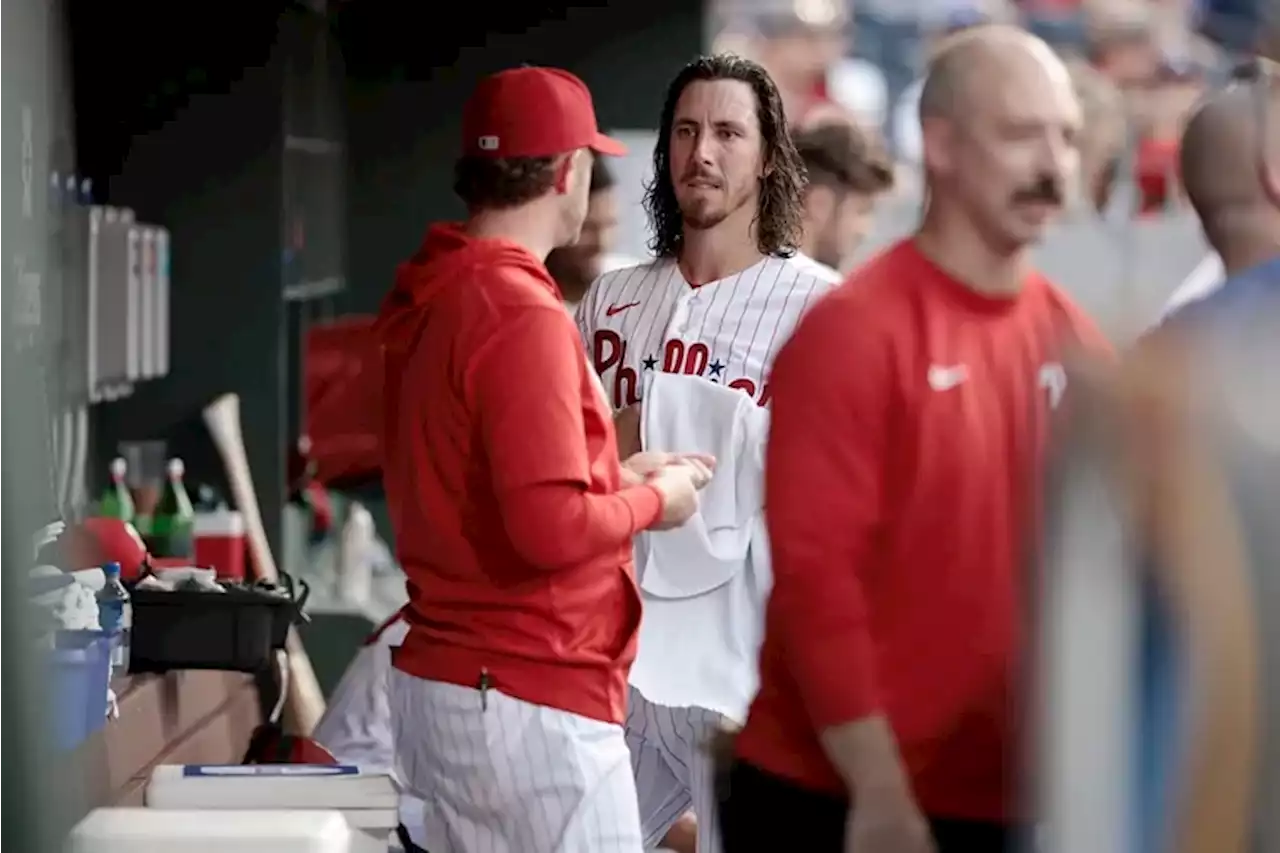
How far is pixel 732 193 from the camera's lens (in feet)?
10.6

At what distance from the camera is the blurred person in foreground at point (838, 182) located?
14.0 feet

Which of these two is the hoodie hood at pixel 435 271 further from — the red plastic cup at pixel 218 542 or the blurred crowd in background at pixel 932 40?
the blurred crowd in background at pixel 932 40

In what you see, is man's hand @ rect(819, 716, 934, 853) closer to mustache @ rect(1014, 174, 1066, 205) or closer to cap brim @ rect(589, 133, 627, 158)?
mustache @ rect(1014, 174, 1066, 205)

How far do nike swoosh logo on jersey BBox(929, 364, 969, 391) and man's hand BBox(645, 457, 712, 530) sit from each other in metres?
0.99

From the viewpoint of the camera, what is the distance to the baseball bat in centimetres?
486

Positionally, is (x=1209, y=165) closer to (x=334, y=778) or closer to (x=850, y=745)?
(x=850, y=745)

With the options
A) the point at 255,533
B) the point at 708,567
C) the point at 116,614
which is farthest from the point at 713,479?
the point at 255,533

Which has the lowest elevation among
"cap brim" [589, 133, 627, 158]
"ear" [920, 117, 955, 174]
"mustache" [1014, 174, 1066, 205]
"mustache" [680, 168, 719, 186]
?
"mustache" [680, 168, 719, 186]

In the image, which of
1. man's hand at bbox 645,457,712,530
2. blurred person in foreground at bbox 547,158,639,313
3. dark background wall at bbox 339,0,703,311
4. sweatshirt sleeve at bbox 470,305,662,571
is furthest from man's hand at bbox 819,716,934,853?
dark background wall at bbox 339,0,703,311

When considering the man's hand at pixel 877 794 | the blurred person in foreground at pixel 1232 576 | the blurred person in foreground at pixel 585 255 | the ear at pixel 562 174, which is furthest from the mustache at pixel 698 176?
the blurred person in foreground at pixel 1232 576

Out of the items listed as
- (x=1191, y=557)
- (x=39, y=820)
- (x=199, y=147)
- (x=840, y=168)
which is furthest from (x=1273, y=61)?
(x=199, y=147)

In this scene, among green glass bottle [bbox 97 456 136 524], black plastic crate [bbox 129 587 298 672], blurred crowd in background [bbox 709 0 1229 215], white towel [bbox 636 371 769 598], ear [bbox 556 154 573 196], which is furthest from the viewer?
blurred crowd in background [bbox 709 0 1229 215]

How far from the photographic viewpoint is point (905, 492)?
1.96 m

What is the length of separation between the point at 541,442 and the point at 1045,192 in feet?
3.06
